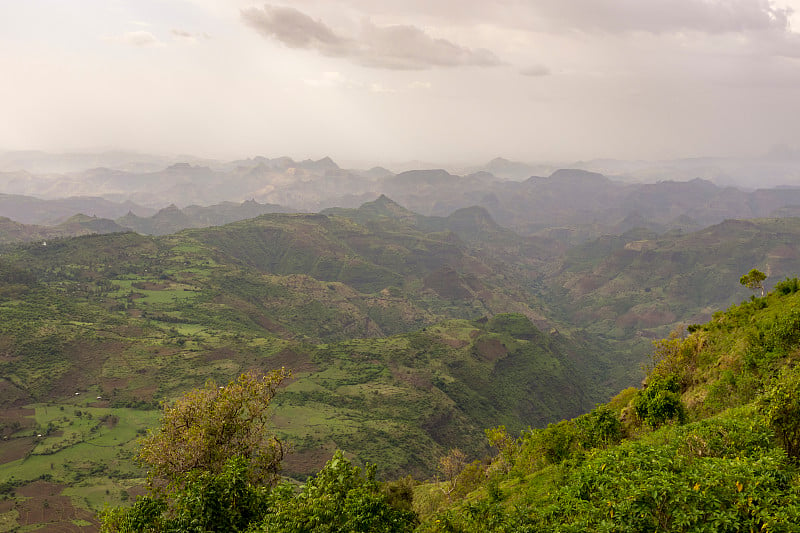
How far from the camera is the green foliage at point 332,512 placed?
27.3 metres

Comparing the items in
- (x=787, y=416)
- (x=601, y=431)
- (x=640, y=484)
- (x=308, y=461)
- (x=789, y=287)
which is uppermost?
(x=789, y=287)

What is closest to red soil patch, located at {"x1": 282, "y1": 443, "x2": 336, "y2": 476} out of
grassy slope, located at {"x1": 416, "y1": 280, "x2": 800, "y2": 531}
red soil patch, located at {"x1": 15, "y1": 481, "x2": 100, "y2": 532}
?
red soil patch, located at {"x1": 15, "y1": 481, "x2": 100, "y2": 532}

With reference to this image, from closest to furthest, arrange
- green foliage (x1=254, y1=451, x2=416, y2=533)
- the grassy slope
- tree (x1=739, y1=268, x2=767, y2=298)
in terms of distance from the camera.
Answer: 1. the grassy slope
2. green foliage (x1=254, y1=451, x2=416, y2=533)
3. tree (x1=739, y1=268, x2=767, y2=298)

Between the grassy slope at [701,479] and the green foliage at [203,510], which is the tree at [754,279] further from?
the green foliage at [203,510]

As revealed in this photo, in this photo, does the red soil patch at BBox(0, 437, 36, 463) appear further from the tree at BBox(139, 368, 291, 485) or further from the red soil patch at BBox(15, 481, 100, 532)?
the tree at BBox(139, 368, 291, 485)

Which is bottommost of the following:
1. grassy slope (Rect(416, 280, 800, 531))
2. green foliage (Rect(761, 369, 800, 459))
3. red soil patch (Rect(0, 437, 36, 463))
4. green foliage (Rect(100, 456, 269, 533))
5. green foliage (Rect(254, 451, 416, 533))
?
red soil patch (Rect(0, 437, 36, 463))

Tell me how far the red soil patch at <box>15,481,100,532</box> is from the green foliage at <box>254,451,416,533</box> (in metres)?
147

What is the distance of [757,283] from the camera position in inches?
2810

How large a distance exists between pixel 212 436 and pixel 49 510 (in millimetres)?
144735

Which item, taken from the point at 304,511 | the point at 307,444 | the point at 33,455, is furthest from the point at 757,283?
the point at 33,455

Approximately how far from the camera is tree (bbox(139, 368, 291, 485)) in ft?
140

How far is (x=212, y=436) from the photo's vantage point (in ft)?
146

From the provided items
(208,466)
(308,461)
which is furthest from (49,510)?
(208,466)

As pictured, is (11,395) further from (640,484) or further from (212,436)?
(640,484)
